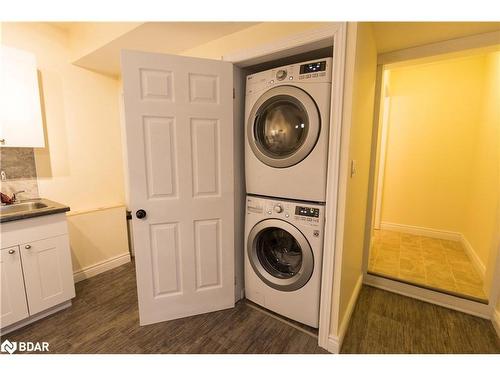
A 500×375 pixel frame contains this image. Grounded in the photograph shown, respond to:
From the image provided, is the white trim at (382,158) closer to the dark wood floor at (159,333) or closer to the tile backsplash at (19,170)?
the dark wood floor at (159,333)

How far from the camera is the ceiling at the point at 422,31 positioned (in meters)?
1.49

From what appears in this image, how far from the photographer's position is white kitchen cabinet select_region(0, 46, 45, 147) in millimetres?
1705

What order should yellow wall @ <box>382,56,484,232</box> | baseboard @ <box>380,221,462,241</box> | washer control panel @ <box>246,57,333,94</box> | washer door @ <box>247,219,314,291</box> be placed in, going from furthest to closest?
baseboard @ <box>380,221,462,241</box>
yellow wall @ <box>382,56,484,232</box>
washer door @ <box>247,219,314,291</box>
washer control panel @ <box>246,57,333,94</box>

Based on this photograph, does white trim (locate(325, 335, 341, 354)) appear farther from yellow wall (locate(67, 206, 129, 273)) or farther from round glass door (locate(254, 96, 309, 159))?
yellow wall (locate(67, 206, 129, 273))

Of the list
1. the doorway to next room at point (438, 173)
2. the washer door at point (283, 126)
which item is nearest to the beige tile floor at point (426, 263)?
the doorway to next room at point (438, 173)

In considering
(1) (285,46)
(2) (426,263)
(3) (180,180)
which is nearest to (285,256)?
(3) (180,180)

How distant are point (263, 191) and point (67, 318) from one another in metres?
1.84

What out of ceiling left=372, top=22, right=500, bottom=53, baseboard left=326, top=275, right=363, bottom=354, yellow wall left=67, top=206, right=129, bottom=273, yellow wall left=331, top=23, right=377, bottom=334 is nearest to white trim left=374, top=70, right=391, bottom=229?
ceiling left=372, top=22, right=500, bottom=53

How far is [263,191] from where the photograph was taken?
1709mm

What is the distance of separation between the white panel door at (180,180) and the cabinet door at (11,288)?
32.6 inches

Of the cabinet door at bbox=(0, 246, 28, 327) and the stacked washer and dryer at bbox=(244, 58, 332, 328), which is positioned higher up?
the stacked washer and dryer at bbox=(244, 58, 332, 328)

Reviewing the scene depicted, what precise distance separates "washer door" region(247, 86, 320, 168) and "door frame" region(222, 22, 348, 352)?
16cm

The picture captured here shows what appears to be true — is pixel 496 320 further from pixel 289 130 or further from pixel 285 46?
pixel 285 46
